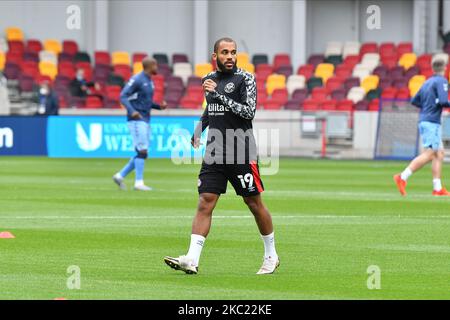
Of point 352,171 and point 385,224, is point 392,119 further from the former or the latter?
point 385,224

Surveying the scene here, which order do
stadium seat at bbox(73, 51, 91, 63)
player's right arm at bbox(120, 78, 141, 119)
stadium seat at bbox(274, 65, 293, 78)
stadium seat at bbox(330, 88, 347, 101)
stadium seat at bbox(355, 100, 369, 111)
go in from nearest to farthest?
player's right arm at bbox(120, 78, 141, 119) → stadium seat at bbox(355, 100, 369, 111) → stadium seat at bbox(330, 88, 347, 101) → stadium seat at bbox(274, 65, 293, 78) → stadium seat at bbox(73, 51, 91, 63)

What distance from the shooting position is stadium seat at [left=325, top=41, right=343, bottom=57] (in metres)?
47.3

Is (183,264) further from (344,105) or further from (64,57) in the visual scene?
(64,57)

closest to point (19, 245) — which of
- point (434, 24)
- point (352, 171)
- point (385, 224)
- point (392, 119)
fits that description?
point (385, 224)

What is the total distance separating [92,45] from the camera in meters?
48.0

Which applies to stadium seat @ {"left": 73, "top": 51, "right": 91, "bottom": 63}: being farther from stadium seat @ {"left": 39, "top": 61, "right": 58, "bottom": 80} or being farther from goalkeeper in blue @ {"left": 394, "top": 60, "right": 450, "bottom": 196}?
goalkeeper in blue @ {"left": 394, "top": 60, "right": 450, "bottom": 196}

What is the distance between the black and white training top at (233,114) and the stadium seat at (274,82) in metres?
33.1

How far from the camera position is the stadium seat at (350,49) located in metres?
47.0

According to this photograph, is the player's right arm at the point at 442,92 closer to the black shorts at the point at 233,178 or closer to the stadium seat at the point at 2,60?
the black shorts at the point at 233,178

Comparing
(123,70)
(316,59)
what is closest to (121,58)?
(123,70)

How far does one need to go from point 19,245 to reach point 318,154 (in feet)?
87.9

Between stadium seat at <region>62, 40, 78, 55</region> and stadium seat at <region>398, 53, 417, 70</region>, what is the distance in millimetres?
12735

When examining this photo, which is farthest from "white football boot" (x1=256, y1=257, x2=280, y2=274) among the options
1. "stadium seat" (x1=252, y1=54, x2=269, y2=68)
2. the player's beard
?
"stadium seat" (x1=252, y1=54, x2=269, y2=68)

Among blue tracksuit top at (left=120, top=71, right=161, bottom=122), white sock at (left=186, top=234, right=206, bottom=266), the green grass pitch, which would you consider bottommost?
the green grass pitch
